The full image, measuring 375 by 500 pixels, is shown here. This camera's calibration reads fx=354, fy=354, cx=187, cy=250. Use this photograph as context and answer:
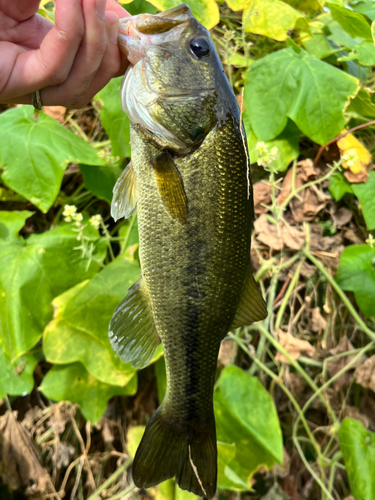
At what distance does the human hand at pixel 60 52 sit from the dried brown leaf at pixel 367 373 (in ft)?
3.82

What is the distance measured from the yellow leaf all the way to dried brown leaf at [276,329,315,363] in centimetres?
63

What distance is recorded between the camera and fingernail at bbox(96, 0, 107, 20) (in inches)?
23.7

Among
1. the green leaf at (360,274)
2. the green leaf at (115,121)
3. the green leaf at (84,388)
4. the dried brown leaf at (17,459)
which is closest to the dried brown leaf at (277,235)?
the green leaf at (360,274)

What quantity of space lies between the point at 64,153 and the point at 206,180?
2.23 feet

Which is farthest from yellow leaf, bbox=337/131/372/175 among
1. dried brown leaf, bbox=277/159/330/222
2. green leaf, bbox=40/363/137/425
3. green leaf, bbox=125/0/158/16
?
green leaf, bbox=40/363/137/425

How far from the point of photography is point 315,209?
1362 mm

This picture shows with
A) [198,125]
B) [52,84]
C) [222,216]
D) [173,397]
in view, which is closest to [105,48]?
[52,84]

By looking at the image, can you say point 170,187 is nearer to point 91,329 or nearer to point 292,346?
point 91,329

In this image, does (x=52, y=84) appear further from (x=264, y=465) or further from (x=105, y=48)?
(x=264, y=465)

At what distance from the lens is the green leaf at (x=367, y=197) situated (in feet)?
4.15

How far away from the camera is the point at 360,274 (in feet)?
3.95

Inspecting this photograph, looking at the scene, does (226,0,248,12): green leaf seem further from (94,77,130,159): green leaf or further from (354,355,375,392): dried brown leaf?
(354,355,375,392): dried brown leaf

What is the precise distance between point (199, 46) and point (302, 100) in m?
0.70

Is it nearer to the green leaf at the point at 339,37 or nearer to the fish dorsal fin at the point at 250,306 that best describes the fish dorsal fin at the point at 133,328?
the fish dorsal fin at the point at 250,306
